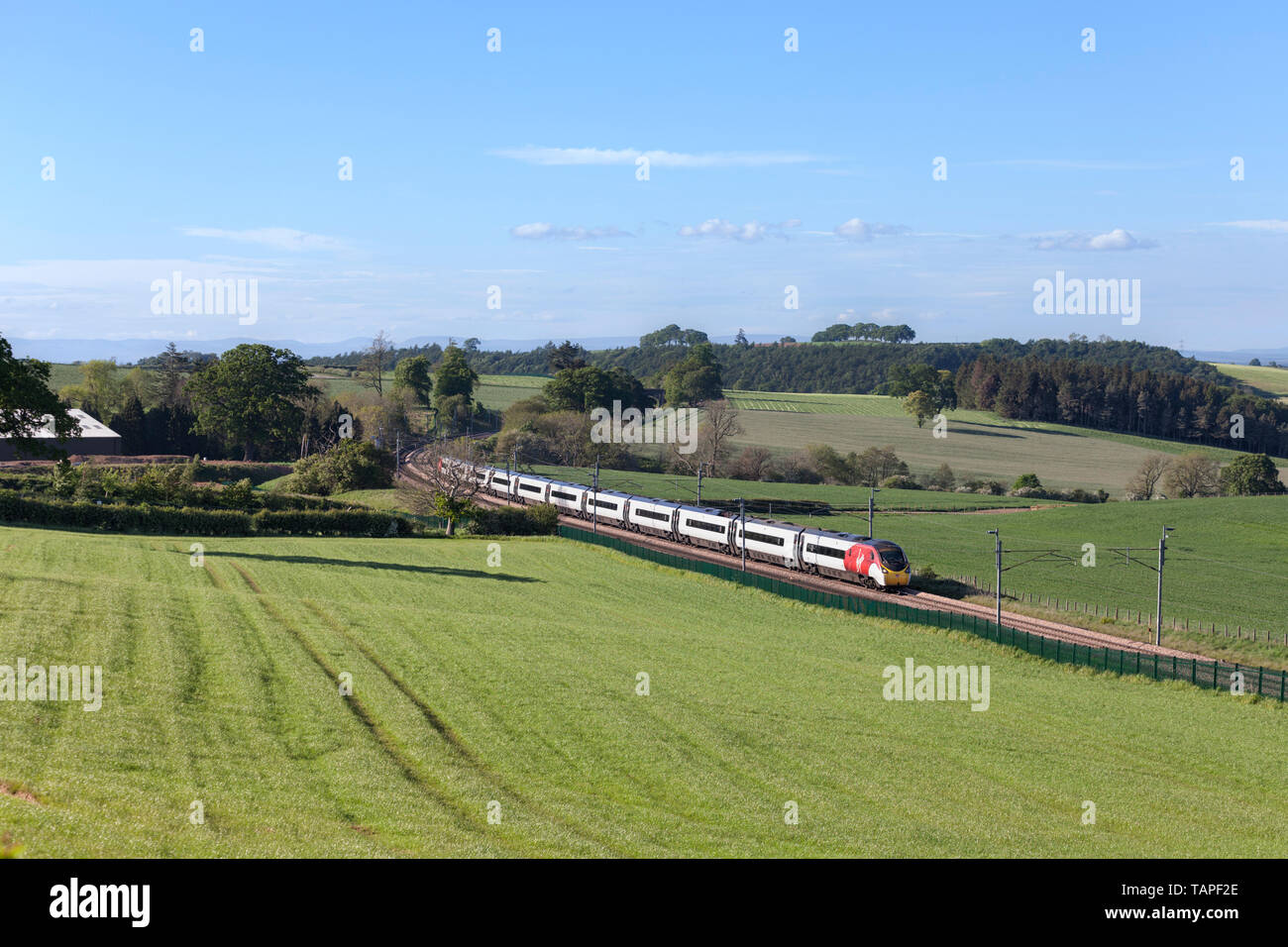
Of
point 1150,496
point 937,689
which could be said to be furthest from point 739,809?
point 1150,496

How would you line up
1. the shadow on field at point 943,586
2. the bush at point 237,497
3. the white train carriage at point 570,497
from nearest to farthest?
1. the shadow on field at point 943,586
2. the bush at point 237,497
3. the white train carriage at point 570,497

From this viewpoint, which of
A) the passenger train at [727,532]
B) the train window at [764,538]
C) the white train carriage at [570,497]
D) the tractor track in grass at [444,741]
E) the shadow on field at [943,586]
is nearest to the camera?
the tractor track in grass at [444,741]

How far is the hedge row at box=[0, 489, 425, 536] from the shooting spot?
59281 millimetres

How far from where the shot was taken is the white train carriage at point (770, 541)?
63.7 meters

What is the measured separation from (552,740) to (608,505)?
191 feet

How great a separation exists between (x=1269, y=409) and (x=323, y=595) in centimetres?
15744

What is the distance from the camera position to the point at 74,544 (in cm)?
4912

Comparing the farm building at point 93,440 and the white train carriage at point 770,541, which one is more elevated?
the farm building at point 93,440

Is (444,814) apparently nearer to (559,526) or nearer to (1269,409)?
(559,526)

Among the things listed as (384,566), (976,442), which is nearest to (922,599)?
(384,566)

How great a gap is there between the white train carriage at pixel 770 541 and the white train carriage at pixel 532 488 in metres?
26.1

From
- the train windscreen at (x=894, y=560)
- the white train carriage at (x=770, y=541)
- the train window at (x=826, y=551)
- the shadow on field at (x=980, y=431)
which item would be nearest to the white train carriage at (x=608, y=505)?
the white train carriage at (x=770, y=541)

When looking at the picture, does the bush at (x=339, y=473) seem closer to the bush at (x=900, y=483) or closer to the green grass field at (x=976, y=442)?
the green grass field at (x=976, y=442)
